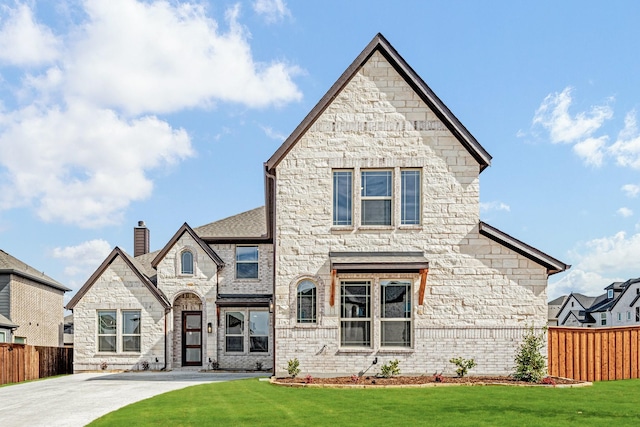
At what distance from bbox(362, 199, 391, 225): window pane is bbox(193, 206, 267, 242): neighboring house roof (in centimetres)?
964

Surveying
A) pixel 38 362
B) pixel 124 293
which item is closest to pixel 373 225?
pixel 124 293

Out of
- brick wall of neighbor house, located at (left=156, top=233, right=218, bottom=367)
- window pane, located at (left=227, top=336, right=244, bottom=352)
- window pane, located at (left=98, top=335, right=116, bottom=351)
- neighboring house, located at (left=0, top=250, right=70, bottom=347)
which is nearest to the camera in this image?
window pane, located at (left=98, top=335, right=116, bottom=351)

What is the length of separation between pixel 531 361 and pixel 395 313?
4.11m

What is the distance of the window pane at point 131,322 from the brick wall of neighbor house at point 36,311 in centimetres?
982

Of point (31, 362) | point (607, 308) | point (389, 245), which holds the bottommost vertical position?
point (607, 308)

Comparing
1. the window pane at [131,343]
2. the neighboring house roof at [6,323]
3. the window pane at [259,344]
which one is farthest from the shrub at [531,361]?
the neighboring house roof at [6,323]

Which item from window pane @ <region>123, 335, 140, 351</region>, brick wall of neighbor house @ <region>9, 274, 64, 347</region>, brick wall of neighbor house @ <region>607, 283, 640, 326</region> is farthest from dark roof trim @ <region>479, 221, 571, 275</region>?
brick wall of neighbor house @ <region>607, 283, 640, 326</region>

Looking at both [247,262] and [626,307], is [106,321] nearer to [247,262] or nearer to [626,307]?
[247,262]

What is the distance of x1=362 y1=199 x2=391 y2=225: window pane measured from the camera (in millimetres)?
20375

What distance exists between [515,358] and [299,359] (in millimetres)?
6394

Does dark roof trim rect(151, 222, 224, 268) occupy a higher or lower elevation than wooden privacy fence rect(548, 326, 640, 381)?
higher

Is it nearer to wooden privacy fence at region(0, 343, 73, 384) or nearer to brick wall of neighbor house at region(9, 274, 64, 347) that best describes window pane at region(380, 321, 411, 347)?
wooden privacy fence at region(0, 343, 73, 384)

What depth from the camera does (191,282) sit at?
29312mm

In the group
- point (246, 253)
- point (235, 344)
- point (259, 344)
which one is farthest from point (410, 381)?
point (246, 253)
